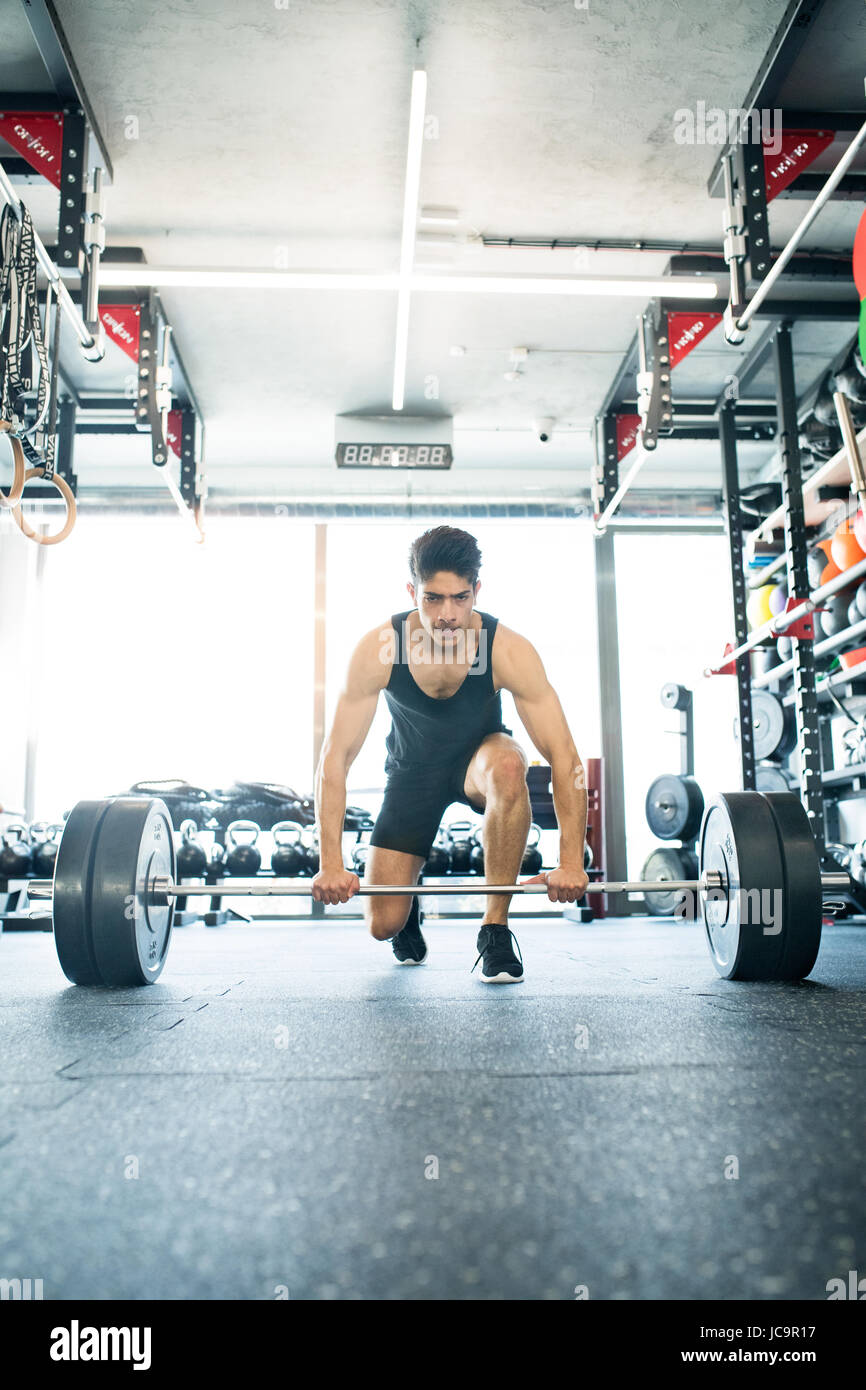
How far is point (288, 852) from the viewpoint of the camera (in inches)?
175

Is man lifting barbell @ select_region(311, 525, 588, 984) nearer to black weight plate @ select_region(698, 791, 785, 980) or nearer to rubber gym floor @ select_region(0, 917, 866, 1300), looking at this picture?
black weight plate @ select_region(698, 791, 785, 980)

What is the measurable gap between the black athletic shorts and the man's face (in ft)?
1.32

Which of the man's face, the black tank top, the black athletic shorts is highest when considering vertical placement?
the man's face

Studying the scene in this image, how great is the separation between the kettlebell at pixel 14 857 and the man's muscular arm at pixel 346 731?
8.95 feet

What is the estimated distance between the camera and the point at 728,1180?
65 cm

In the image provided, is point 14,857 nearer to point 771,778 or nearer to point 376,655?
point 376,655

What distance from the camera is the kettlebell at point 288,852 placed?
444cm

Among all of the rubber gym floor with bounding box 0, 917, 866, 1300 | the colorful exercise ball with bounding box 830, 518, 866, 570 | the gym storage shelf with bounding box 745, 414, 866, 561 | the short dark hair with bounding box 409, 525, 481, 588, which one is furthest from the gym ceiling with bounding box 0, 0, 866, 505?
the rubber gym floor with bounding box 0, 917, 866, 1300

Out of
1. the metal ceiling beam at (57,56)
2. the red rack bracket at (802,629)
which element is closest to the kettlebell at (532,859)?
the red rack bracket at (802,629)

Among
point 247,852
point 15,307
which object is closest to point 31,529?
point 15,307

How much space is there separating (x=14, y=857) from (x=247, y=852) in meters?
1.02

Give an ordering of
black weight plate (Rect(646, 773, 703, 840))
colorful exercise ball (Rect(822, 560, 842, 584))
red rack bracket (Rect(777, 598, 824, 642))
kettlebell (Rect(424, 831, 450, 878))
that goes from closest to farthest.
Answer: red rack bracket (Rect(777, 598, 824, 642)) < colorful exercise ball (Rect(822, 560, 842, 584)) < kettlebell (Rect(424, 831, 450, 878)) < black weight plate (Rect(646, 773, 703, 840))

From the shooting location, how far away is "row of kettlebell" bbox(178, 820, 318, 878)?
4316 mm

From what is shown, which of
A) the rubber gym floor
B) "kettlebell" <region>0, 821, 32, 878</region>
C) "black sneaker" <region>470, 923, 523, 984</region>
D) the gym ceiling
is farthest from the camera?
"kettlebell" <region>0, 821, 32, 878</region>
